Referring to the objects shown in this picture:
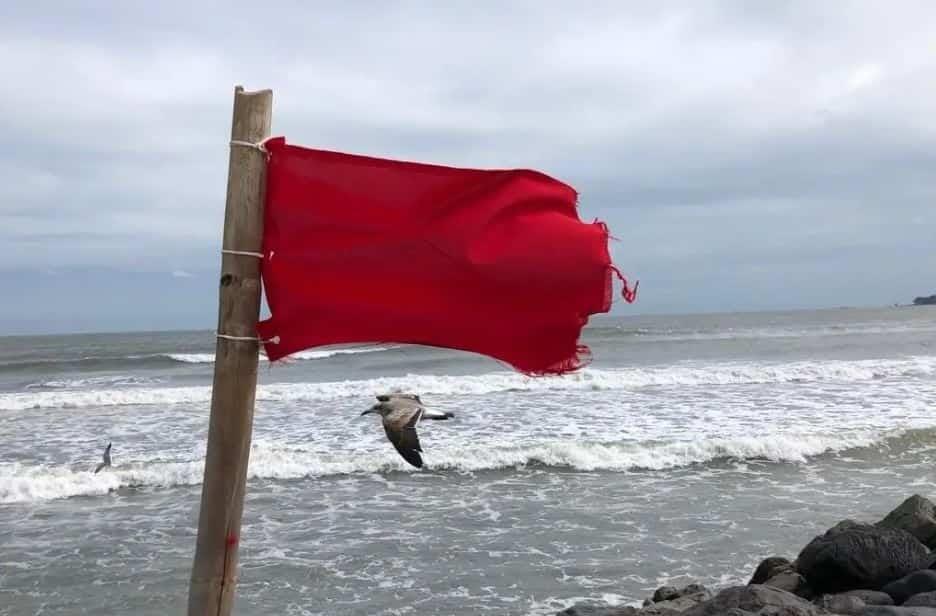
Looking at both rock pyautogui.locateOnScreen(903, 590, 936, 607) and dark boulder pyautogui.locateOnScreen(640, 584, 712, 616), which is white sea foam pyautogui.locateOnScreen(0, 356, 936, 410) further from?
rock pyautogui.locateOnScreen(903, 590, 936, 607)

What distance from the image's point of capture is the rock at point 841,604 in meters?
5.22

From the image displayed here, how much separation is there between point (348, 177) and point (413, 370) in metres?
26.7

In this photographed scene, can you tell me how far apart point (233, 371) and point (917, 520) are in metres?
6.42

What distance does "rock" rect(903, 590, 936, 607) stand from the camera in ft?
16.7

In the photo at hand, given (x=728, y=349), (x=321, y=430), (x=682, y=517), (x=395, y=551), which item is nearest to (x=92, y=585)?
(x=395, y=551)

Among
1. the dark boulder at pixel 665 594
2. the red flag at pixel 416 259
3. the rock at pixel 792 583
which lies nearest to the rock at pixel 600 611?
the dark boulder at pixel 665 594

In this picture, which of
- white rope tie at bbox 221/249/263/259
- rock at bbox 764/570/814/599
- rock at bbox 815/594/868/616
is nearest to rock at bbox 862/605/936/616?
rock at bbox 815/594/868/616

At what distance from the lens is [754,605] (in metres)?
4.62

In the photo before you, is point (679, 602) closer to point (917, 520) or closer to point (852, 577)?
point (852, 577)

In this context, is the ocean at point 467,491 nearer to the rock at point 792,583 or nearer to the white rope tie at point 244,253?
the white rope tie at point 244,253

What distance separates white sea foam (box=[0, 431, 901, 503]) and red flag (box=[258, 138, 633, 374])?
944 cm

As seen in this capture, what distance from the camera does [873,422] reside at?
47.8 ft

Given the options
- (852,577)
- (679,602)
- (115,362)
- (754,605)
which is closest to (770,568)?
(852,577)

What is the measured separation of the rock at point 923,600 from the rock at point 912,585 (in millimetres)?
238
